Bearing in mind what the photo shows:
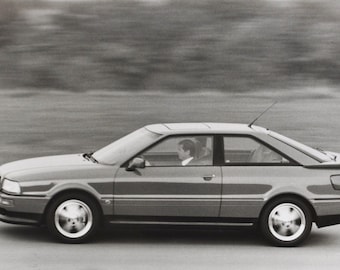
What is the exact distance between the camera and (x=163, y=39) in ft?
76.6

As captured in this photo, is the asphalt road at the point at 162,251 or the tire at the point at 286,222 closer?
the asphalt road at the point at 162,251

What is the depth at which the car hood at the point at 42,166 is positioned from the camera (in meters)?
9.24

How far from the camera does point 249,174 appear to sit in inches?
365

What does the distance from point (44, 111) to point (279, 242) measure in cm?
1037

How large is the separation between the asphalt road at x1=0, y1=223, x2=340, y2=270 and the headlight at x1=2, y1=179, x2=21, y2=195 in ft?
1.76

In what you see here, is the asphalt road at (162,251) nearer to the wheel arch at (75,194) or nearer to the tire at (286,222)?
the tire at (286,222)

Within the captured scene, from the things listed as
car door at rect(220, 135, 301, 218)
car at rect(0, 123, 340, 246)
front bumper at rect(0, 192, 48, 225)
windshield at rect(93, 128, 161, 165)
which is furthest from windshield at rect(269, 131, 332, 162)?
front bumper at rect(0, 192, 48, 225)

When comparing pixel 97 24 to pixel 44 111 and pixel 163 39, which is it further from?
pixel 44 111

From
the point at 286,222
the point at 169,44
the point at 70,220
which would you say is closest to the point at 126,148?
the point at 70,220

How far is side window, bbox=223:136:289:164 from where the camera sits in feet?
30.8

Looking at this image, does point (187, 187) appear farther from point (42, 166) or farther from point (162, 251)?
point (42, 166)

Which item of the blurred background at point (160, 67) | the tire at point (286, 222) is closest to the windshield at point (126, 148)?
the tire at point (286, 222)

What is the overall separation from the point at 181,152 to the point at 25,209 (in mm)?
A: 1767

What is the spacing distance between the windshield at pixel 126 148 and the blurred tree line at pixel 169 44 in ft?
36.7
